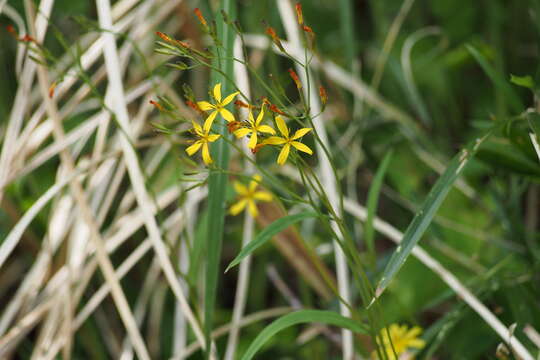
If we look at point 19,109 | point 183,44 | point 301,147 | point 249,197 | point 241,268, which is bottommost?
point 241,268

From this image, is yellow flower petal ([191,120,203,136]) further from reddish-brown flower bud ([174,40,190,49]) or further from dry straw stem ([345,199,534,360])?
dry straw stem ([345,199,534,360])

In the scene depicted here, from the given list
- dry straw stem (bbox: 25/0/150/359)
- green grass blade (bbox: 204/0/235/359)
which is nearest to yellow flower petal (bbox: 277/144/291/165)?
green grass blade (bbox: 204/0/235/359)

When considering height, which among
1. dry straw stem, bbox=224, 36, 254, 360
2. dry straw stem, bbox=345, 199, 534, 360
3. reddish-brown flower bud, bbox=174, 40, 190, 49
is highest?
reddish-brown flower bud, bbox=174, 40, 190, 49

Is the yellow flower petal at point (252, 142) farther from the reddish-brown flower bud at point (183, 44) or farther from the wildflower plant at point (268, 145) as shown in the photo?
the reddish-brown flower bud at point (183, 44)

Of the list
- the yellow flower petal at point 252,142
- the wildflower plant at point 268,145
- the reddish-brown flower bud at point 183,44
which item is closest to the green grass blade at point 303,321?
the wildflower plant at point 268,145

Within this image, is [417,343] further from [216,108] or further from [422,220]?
[216,108]

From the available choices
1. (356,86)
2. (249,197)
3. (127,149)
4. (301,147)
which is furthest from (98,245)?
(356,86)

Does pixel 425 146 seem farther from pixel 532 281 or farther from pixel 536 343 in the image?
pixel 536 343

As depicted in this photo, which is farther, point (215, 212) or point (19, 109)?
point (19, 109)
